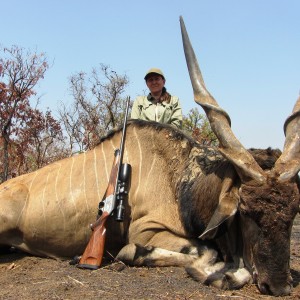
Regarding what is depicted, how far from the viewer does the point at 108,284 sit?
3.12 metres

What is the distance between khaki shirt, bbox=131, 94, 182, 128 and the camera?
16.9 ft

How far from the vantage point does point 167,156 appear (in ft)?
13.6

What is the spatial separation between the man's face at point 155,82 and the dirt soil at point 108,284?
81.3 inches

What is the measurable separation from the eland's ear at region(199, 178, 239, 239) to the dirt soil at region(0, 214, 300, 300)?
35 centimetres

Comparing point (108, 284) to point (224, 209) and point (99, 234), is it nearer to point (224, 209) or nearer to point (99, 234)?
point (99, 234)

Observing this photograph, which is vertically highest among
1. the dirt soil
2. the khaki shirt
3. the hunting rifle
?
the khaki shirt

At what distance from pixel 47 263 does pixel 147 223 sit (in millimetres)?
954

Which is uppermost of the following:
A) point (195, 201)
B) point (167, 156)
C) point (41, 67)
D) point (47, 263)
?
point (41, 67)

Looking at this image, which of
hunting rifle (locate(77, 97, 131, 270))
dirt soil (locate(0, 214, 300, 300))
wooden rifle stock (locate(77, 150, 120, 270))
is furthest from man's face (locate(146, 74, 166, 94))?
dirt soil (locate(0, 214, 300, 300))

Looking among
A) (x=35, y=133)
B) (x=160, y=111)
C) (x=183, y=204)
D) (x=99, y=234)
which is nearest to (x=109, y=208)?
(x=99, y=234)

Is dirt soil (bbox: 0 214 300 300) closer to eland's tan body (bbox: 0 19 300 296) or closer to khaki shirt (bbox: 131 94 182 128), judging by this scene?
eland's tan body (bbox: 0 19 300 296)

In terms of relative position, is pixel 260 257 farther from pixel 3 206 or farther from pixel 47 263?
pixel 3 206

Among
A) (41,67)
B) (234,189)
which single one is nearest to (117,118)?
(41,67)

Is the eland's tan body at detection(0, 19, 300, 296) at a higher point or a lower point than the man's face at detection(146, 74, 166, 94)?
lower
